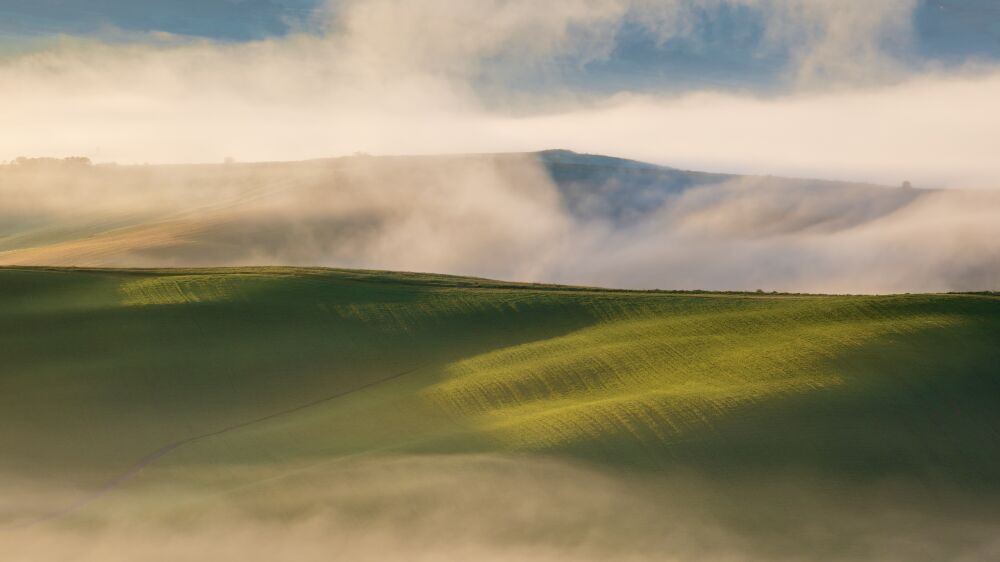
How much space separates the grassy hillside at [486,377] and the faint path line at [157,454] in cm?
11

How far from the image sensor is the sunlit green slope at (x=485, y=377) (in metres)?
22.0

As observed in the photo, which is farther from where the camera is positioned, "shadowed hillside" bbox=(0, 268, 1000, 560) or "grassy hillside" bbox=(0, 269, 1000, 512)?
"grassy hillside" bbox=(0, 269, 1000, 512)

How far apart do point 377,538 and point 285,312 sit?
1759 centimetres

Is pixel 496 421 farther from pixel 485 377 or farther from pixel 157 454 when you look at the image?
pixel 157 454

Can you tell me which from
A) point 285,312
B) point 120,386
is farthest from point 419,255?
point 120,386

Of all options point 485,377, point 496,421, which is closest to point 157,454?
point 496,421

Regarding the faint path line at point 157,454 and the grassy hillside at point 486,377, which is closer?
the faint path line at point 157,454

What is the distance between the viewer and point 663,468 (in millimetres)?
20594

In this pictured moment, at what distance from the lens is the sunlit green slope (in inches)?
866

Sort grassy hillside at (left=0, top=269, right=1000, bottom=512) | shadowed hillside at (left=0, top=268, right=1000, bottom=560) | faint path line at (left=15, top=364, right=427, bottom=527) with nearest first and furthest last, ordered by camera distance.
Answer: shadowed hillside at (left=0, top=268, right=1000, bottom=560), faint path line at (left=15, top=364, right=427, bottom=527), grassy hillside at (left=0, top=269, right=1000, bottom=512)

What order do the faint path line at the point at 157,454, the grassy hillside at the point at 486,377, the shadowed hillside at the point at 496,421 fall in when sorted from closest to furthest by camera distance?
the shadowed hillside at the point at 496,421, the faint path line at the point at 157,454, the grassy hillside at the point at 486,377

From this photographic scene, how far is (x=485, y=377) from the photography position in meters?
27.8

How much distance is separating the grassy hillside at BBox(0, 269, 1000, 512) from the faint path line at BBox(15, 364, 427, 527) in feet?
0.36

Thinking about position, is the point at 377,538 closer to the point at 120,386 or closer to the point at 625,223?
the point at 120,386
